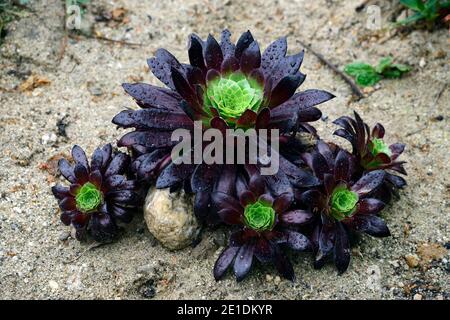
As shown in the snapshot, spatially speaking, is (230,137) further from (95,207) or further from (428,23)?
(428,23)

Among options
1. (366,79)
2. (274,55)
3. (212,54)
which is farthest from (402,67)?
(212,54)

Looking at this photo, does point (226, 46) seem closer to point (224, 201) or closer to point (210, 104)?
point (210, 104)

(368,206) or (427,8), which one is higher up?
(427,8)

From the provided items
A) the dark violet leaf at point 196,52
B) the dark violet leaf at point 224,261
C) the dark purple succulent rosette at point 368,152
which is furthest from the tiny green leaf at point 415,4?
the dark violet leaf at point 224,261

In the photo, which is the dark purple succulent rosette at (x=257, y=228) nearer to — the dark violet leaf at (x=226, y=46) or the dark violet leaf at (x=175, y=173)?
the dark violet leaf at (x=175, y=173)

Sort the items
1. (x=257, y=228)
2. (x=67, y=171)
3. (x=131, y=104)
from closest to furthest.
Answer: (x=257, y=228)
(x=67, y=171)
(x=131, y=104)

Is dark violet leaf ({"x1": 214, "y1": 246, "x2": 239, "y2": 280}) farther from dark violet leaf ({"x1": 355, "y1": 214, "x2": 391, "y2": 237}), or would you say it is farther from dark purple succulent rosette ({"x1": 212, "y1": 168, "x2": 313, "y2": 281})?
dark violet leaf ({"x1": 355, "y1": 214, "x2": 391, "y2": 237})

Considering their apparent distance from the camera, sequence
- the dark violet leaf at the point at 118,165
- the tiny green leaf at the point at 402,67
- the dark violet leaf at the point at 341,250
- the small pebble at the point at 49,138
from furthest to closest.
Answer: the tiny green leaf at the point at 402,67 < the small pebble at the point at 49,138 < the dark violet leaf at the point at 118,165 < the dark violet leaf at the point at 341,250
